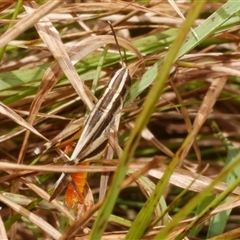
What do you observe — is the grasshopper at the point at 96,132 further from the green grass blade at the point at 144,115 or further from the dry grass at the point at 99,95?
the green grass blade at the point at 144,115

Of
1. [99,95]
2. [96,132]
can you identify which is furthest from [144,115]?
[99,95]

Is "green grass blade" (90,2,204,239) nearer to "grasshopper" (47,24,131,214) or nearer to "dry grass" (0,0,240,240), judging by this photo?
"dry grass" (0,0,240,240)

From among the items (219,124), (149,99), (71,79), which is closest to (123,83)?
(71,79)

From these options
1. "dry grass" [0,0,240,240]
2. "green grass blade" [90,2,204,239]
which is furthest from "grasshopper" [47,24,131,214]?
"green grass blade" [90,2,204,239]

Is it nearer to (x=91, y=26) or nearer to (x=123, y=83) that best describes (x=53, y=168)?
(x=123, y=83)

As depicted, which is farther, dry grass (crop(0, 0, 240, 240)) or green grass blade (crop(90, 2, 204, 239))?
dry grass (crop(0, 0, 240, 240))

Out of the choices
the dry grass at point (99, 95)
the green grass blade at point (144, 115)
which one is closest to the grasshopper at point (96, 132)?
the dry grass at point (99, 95)
